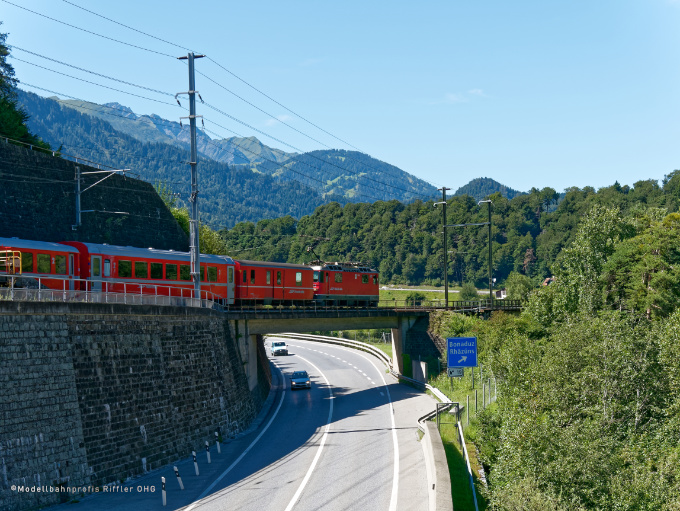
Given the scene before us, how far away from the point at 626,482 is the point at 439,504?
11876 millimetres

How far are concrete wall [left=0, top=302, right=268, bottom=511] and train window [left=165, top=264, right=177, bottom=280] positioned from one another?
443 centimetres

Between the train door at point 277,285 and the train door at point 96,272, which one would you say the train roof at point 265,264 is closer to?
the train door at point 277,285

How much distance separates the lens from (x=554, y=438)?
1106 inches

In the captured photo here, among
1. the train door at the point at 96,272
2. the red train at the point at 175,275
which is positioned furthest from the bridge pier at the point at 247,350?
the train door at the point at 96,272

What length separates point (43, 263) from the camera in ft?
100.0

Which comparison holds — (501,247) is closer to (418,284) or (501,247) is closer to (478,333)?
(418,284)

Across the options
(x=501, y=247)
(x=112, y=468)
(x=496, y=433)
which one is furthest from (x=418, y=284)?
(x=112, y=468)

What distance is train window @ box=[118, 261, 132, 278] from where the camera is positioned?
1357 inches

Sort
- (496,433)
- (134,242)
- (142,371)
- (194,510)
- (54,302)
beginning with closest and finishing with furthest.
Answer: (194,510) → (54,302) → (142,371) → (496,433) → (134,242)

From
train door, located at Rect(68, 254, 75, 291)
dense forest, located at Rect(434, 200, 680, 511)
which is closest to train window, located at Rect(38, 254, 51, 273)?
train door, located at Rect(68, 254, 75, 291)

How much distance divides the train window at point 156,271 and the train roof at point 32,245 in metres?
4.76

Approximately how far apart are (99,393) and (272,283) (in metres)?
22.4

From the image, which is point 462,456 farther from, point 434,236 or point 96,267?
Answer: point 434,236

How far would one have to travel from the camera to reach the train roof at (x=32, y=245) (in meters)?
29.3
